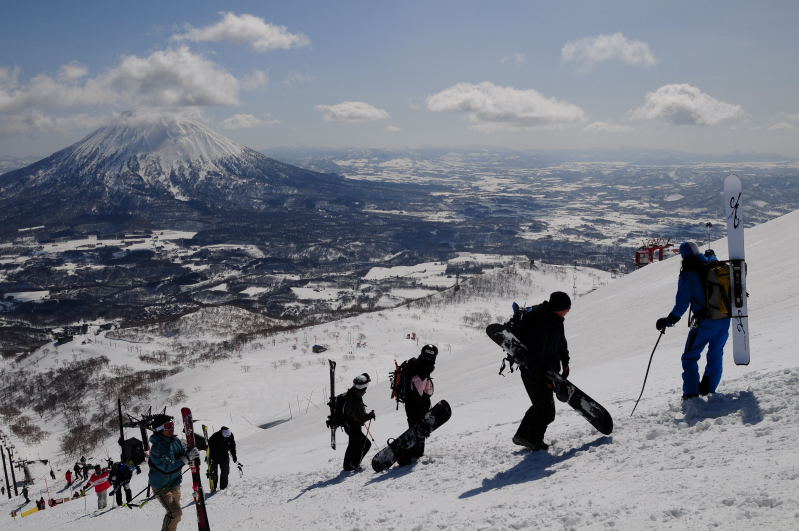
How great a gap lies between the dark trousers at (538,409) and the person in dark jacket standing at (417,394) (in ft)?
7.36

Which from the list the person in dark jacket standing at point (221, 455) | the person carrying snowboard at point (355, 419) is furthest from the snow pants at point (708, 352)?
the person in dark jacket standing at point (221, 455)

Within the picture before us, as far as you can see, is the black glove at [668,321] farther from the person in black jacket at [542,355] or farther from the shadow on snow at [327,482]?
the shadow on snow at [327,482]

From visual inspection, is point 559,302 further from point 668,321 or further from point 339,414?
point 339,414

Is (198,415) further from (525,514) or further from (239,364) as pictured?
(525,514)

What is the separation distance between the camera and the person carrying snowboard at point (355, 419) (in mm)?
10234

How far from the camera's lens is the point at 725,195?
30.1ft

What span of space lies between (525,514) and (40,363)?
14053 cm

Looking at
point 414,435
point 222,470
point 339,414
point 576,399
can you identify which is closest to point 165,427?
point 339,414

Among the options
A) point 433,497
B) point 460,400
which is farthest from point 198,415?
point 433,497

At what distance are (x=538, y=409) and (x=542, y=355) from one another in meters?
0.86

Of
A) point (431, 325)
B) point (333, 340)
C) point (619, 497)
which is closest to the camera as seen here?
point (619, 497)

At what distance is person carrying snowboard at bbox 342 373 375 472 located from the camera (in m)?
10.2

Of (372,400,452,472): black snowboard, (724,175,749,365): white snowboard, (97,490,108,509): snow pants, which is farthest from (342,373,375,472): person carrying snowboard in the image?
(97,490,108,509): snow pants

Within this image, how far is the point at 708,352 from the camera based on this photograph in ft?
24.6
